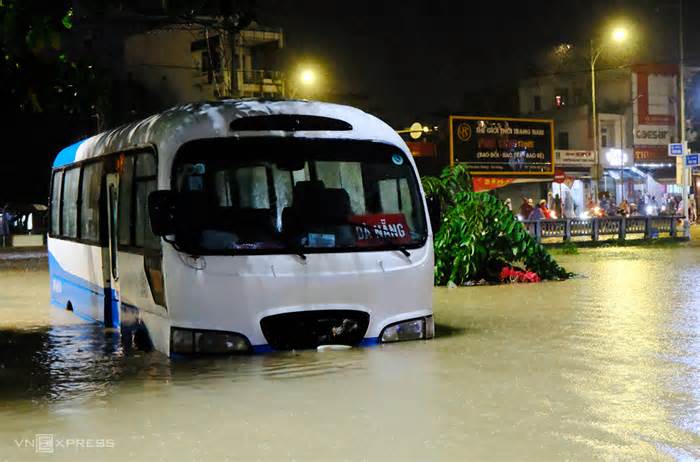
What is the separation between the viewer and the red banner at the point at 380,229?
418 inches

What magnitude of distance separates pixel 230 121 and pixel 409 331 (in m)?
2.78

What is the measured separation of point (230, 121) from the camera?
10.7m

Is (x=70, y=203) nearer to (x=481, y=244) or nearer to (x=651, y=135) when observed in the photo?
(x=481, y=244)

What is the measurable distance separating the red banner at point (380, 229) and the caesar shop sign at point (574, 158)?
163 feet

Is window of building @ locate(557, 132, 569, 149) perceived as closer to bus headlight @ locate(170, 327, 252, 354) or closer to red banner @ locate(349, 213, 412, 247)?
red banner @ locate(349, 213, 412, 247)

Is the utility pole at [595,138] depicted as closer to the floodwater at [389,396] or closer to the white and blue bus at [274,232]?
the floodwater at [389,396]

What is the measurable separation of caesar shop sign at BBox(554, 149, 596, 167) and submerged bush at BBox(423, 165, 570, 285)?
130 ft

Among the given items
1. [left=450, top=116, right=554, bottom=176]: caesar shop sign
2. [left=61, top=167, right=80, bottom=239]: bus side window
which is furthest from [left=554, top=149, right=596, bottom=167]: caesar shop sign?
[left=61, top=167, right=80, bottom=239]: bus side window

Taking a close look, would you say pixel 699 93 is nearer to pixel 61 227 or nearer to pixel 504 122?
pixel 504 122

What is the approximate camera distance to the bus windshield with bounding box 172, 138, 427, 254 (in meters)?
10.2

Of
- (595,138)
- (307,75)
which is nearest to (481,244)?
(307,75)

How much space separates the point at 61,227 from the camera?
1608cm

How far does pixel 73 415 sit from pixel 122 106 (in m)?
52.8

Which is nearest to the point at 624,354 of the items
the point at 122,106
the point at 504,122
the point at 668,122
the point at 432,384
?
the point at 432,384
